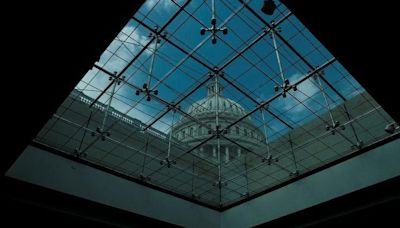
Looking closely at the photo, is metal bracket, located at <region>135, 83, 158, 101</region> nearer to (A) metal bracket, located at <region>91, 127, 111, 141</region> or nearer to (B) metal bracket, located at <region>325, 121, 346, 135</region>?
(A) metal bracket, located at <region>91, 127, 111, 141</region>

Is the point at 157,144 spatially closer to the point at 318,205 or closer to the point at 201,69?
the point at 201,69

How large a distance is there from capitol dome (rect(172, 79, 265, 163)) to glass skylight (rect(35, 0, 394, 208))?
0.19 feet

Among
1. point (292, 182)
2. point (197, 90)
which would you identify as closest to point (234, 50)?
point (197, 90)

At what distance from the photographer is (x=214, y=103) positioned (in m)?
16.5

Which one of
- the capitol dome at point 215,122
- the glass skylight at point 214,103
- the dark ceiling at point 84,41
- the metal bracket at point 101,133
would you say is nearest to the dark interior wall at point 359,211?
the glass skylight at point 214,103

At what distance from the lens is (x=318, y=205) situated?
1348 cm

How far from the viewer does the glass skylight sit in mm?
13117

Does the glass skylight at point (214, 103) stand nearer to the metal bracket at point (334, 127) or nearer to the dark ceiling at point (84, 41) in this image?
the metal bracket at point (334, 127)

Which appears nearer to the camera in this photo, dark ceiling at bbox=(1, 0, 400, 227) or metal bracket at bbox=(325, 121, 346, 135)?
dark ceiling at bbox=(1, 0, 400, 227)

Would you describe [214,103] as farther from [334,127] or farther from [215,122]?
[334,127]

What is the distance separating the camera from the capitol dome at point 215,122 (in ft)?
52.4

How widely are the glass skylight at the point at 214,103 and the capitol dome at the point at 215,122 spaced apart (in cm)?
6

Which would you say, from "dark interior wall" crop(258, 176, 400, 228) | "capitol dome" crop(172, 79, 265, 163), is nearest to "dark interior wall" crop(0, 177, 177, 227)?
"capitol dome" crop(172, 79, 265, 163)

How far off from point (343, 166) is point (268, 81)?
15.4ft
